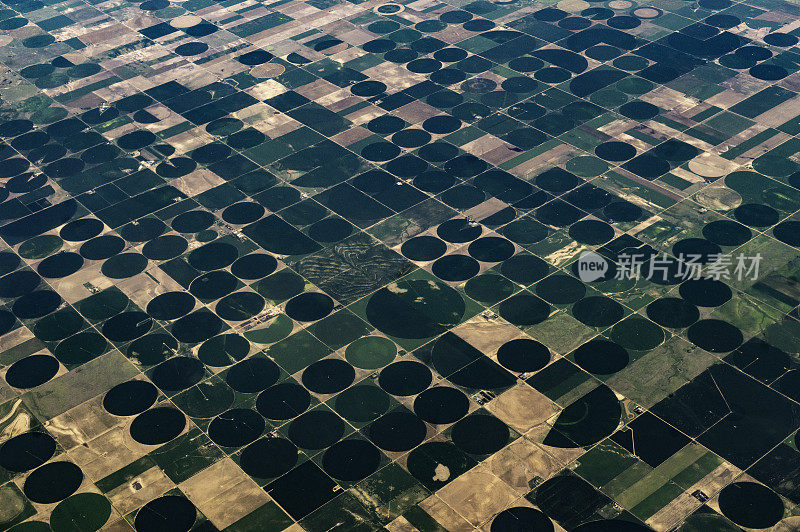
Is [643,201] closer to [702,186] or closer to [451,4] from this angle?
[702,186]

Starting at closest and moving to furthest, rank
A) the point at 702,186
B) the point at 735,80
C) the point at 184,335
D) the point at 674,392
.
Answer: the point at 674,392 < the point at 184,335 < the point at 702,186 < the point at 735,80

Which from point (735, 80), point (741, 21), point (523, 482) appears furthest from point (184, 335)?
point (741, 21)

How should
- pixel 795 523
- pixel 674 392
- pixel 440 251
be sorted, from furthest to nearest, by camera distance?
pixel 440 251
pixel 674 392
pixel 795 523

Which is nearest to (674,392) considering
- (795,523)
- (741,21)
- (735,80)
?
(795,523)

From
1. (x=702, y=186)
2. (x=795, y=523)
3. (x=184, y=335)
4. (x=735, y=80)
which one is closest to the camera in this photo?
(x=795, y=523)

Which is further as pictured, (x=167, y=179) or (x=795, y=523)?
(x=167, y=179)

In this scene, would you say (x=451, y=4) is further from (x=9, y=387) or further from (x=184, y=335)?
(x=9, y=387)
